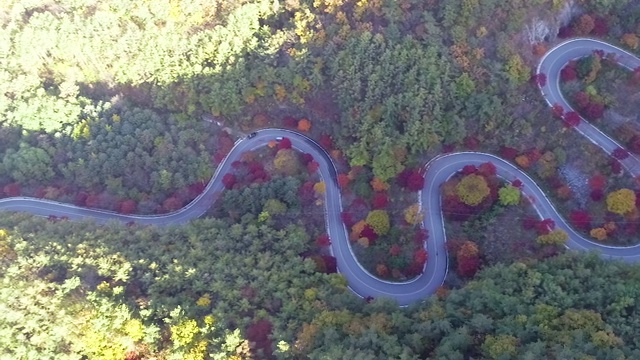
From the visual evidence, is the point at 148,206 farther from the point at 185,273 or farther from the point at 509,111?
the point at 509,111

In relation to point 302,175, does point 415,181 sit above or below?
above

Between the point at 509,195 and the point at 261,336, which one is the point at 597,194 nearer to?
the point at 509,195

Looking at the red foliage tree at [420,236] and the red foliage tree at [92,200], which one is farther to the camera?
the red foliage tree at [92,200]

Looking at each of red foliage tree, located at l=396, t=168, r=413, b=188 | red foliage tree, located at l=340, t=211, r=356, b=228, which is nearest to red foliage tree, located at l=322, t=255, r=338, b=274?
red foliage tree, located at l=340, t=211, r=356, b=228

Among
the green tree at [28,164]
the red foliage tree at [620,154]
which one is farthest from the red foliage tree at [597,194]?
the green tree at [28,164]

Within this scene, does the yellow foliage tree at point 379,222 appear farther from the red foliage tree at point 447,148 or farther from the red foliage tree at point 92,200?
the red foliage tree at point 92,200

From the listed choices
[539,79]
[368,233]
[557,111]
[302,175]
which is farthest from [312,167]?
[557,111]
